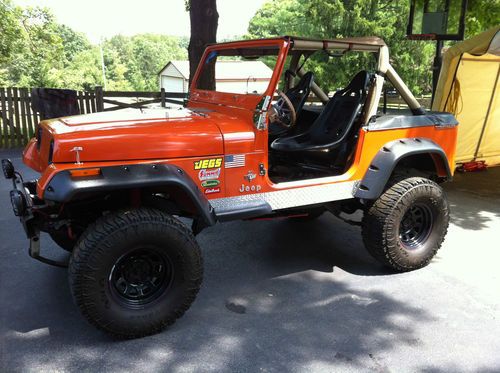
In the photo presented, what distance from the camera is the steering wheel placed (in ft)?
11.0

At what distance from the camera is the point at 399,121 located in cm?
376

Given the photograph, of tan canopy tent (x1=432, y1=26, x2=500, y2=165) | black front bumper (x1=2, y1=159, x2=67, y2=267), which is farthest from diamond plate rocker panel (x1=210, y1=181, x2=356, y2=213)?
tan canopy tent (x1=432, y1=26, x2=500, y2=165)

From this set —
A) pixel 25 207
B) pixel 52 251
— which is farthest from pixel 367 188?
pixel 52 251

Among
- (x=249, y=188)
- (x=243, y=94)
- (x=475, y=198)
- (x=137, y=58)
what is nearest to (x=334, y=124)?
(x=243, y=94)

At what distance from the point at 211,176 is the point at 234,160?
204mm

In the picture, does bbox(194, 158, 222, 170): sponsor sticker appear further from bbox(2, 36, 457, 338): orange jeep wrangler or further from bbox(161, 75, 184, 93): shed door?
bbox(161, 75, 184, 93): shed door

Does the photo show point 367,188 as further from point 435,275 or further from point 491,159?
point 491,159

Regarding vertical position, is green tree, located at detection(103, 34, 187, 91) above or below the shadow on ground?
above

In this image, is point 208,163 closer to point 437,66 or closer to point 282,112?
point 282,112

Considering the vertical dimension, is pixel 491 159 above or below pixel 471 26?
below

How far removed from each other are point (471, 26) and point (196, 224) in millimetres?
10002

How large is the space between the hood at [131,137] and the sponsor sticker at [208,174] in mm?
122

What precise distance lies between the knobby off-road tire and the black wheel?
5.24ft

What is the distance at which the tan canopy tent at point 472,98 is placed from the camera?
6.69 metres
